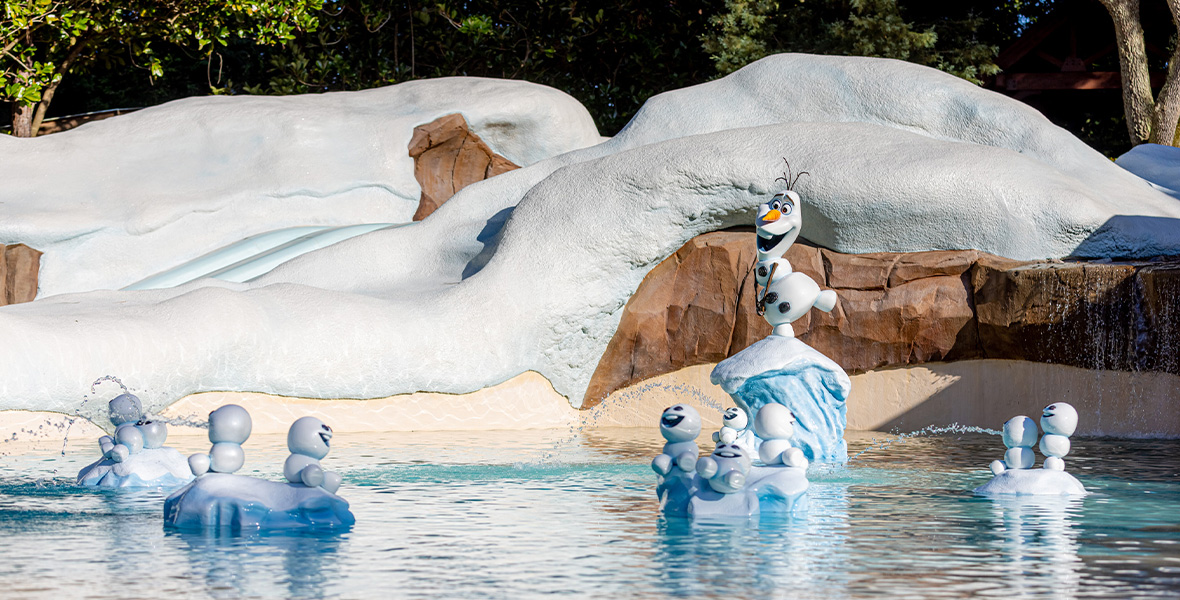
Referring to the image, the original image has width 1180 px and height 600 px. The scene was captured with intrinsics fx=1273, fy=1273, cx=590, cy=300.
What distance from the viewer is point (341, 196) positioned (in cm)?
1559

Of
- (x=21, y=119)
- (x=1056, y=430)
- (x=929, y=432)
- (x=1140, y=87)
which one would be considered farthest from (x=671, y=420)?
(x=21, y=119)

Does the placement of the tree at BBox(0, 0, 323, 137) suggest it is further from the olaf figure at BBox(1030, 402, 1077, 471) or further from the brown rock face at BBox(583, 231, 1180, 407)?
the olaf figure at BBox(1030, 402, 1077, 471)

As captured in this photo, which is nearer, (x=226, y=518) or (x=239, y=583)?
(x=239, y=583)

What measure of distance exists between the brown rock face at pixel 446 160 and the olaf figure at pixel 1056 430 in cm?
1027

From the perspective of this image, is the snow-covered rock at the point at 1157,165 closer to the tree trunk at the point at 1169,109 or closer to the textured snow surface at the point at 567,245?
the textured snow surface at the point at 567,245

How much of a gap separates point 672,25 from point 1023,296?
12.1m

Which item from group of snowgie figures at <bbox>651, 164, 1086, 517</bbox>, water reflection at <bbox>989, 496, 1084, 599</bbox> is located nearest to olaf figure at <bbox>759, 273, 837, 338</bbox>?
group of snowgie figures at <bbox>651, 164, 1086, 517</bbox>

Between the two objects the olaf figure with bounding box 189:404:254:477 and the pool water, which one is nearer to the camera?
the pool water

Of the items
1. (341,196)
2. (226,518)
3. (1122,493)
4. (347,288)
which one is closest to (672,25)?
(341,196)

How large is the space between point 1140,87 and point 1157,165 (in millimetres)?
3759

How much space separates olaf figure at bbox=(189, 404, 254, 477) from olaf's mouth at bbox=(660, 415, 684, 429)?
1.88 metres

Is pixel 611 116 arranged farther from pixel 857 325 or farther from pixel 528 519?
pixel 528 519

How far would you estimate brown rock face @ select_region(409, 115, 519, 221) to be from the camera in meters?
16.0

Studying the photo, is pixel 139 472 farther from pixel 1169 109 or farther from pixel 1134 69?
pixel 1134 69
